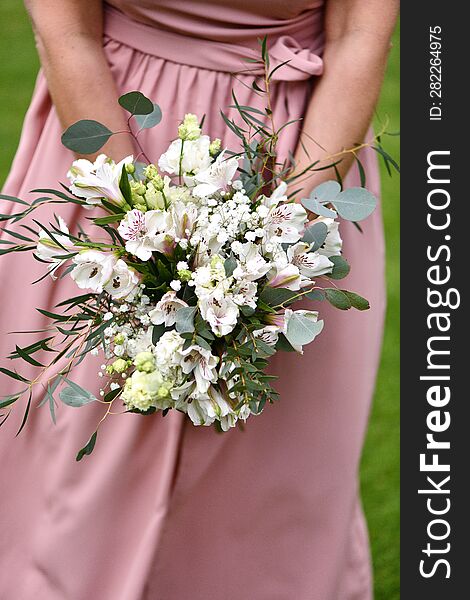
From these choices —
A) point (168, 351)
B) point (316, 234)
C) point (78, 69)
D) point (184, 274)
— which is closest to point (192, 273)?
point (184, 274)

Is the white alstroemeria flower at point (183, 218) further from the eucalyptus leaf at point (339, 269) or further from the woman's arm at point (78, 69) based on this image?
the woman's arm at point (78, 69)

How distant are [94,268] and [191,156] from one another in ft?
0.78

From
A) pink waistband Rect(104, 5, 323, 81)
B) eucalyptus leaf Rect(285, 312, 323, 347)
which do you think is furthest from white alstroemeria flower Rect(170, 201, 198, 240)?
pink waistband Rect(104, 5, 323, 81)

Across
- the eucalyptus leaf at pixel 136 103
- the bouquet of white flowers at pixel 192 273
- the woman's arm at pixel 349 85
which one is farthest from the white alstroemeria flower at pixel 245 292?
the woman's arm at pixel 349 85

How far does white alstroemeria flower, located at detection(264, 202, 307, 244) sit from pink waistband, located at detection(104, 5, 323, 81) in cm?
47

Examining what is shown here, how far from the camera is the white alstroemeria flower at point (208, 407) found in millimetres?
1528

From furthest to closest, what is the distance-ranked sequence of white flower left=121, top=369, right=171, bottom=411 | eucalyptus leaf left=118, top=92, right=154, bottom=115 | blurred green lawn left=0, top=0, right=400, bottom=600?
blurred green lawn left=0, top=0, right=400, bottom=600
eucalyptus leaf left=118, top=92, right=154, bottom=115
white flower left=121, top=369, right=171, bottom=411

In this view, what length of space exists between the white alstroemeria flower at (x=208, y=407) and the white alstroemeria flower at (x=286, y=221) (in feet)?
0.85

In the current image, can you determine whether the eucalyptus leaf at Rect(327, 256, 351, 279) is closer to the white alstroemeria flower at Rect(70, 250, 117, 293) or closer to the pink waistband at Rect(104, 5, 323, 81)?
the white alstroemeria flower at Rect(70, 250, 117, 293)

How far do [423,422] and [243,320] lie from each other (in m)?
1.61

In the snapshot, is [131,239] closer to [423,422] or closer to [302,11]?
[302,11]

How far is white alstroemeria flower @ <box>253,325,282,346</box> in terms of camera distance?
1521 mm

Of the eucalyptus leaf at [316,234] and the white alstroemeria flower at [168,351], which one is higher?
the eucalyptus leaf at [316,234]

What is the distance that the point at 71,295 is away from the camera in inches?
78.3
